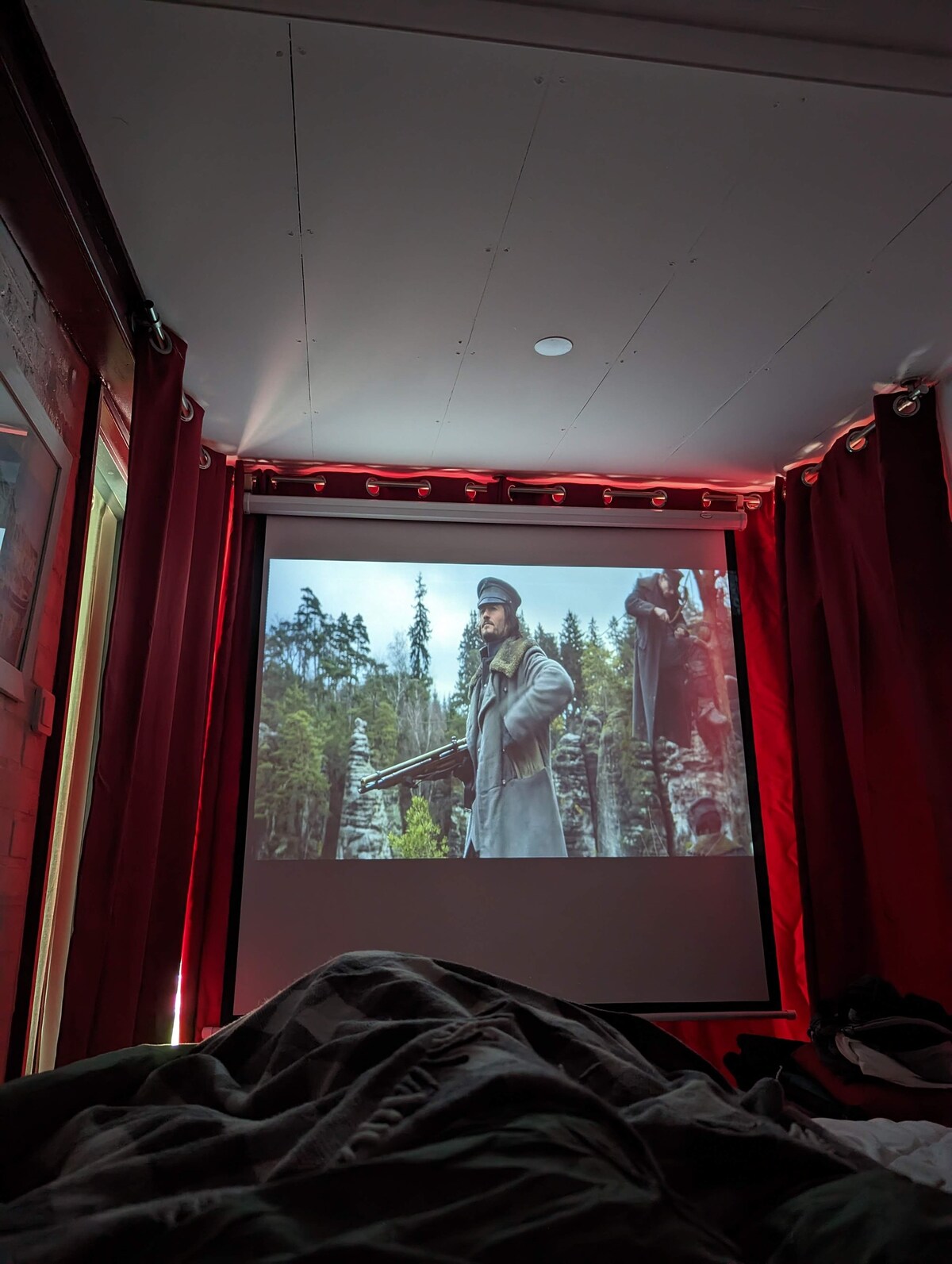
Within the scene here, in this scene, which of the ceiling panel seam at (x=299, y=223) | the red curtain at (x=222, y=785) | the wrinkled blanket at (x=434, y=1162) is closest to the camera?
the wrinkled blanket at (x=434, y=1162)

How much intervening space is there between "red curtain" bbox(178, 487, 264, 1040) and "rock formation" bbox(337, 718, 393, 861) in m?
0.42

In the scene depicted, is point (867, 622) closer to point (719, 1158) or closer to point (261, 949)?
point (261, 949)

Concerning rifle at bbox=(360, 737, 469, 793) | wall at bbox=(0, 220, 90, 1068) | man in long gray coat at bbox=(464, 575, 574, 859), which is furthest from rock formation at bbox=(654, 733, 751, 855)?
wall at bbox=(0, 220, 90, 1068)

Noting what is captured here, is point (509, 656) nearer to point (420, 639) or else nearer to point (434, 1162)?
point (420, 639)

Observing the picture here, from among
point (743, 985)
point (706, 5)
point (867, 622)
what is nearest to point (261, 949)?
point (743, 985)

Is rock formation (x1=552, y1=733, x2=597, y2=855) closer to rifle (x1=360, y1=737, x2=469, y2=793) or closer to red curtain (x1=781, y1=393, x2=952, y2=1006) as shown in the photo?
rifle (x1=360, y1=737, x2=469, y2=793)

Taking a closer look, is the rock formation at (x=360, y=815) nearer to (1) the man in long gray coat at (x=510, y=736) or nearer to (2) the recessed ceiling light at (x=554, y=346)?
(1) the man in long gray coat at (x=510, y=736)

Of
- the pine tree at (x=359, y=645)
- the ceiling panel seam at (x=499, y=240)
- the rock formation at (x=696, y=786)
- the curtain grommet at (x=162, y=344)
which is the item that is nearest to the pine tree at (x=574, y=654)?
the rock formation at (x=696, y=786)

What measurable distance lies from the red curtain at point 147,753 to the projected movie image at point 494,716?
42 centimetres

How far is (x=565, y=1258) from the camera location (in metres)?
0.68

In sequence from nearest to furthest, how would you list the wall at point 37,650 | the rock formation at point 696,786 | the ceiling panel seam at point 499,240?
1. the ceiling panel seam at point 499,240
2. the wall at point 37,650
3. the rock formation at point 696,786

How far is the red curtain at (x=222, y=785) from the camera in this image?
3420 mm

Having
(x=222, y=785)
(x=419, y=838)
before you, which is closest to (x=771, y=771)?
(x=419, y=838)

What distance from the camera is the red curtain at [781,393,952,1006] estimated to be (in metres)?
3.07
